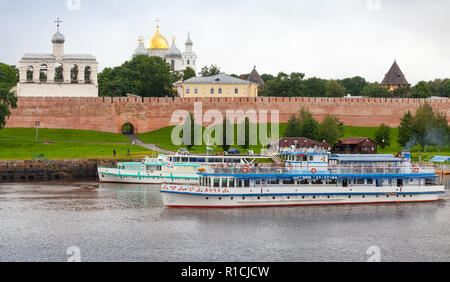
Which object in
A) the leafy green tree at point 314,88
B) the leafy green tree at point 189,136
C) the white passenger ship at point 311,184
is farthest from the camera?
the leafy green tree at point 314,88

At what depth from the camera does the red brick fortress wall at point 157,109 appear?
102 metres

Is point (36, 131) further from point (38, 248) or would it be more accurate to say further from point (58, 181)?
point (38, 248)

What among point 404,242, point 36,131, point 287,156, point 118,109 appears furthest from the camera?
point 118,109

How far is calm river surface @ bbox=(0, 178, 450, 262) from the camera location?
37781 mm

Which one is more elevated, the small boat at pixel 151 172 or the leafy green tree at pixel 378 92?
the leafy green tree at pixel 378 92

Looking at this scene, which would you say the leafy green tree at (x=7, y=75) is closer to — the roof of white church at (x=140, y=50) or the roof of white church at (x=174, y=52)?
the roof of white church at (x=140, y=50)

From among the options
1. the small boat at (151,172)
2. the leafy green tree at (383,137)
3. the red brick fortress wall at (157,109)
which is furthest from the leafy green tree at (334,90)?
the small boat at (151,172)

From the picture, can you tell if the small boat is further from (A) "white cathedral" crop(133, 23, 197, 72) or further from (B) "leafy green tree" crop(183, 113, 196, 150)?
(A) "white cathedral" crop(133, 23, 197, 72)

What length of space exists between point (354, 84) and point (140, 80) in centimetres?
6721

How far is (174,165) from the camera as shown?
65.1 m

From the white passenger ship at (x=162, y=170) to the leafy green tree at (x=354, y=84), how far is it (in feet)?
352

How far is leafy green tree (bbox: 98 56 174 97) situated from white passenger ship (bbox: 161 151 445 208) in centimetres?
6495

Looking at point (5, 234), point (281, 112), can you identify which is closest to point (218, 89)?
point (281, 112)

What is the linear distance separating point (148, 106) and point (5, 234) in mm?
64550
